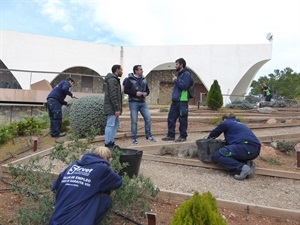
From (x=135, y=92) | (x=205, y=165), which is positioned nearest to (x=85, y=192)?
(x=205, y=165)

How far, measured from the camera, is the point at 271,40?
938 inches

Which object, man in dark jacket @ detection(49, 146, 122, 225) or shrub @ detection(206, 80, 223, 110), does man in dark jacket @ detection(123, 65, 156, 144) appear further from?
shrub @ detection(206, 80, 223, 110)

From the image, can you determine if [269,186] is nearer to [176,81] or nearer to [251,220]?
[251,220]

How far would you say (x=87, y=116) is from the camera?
6.49m

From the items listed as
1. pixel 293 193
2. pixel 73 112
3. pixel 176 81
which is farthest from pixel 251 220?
pixel 73 112

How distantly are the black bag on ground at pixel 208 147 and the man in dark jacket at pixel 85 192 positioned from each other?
2.39m

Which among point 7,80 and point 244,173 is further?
point 7,80

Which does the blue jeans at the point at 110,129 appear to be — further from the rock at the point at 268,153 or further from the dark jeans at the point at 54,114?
the rock at the point at 268,153

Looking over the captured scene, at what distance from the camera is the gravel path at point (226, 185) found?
12.6 feet

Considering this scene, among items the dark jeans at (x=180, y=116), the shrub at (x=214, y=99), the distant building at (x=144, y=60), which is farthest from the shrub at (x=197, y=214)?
the distant building at (x=144, y=60)

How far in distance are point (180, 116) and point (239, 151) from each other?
176 cm

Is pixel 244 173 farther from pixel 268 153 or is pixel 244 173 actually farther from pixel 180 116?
pixel 180 116

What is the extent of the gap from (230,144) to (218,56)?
20997 mm

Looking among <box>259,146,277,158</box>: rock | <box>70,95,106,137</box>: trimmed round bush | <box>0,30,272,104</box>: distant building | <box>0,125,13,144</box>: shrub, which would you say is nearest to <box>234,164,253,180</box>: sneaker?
<box>259,146,277,158</box>: rock
